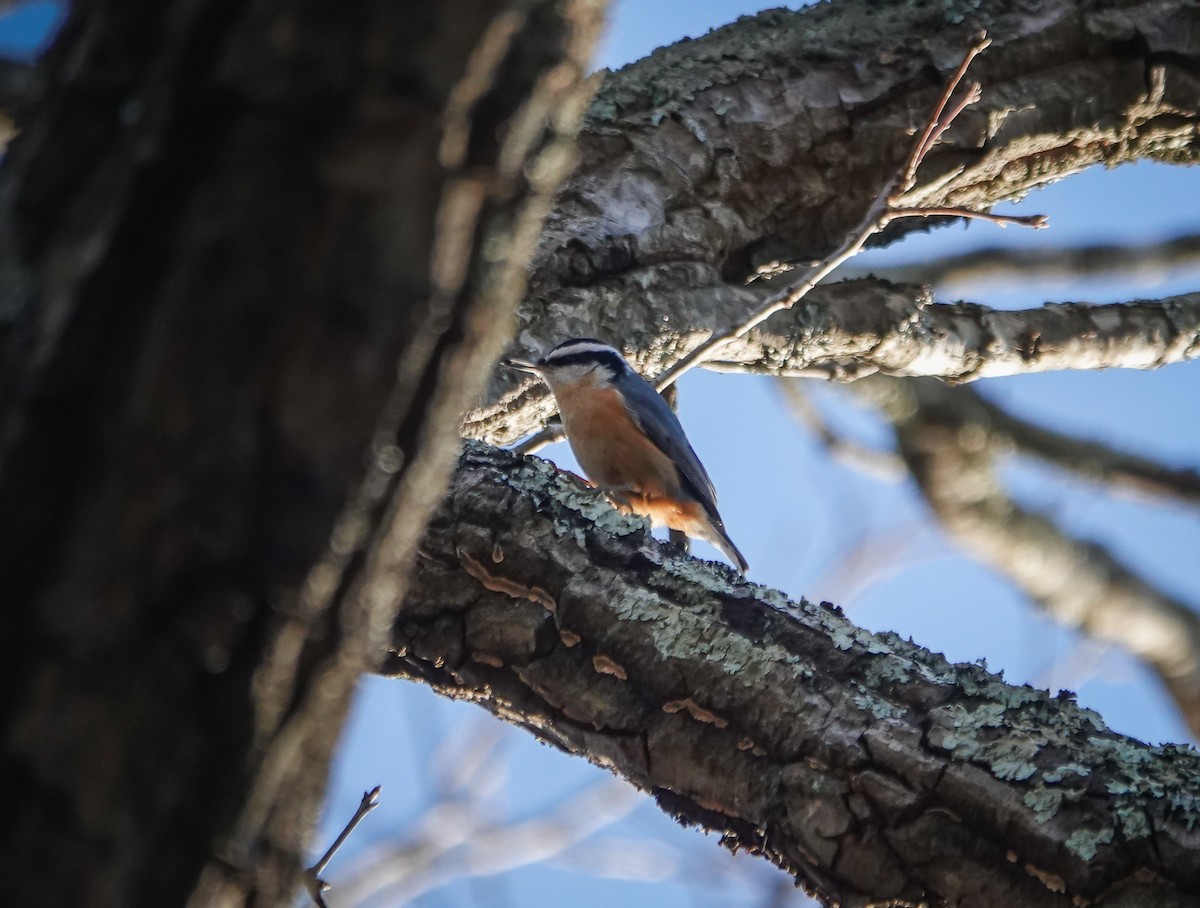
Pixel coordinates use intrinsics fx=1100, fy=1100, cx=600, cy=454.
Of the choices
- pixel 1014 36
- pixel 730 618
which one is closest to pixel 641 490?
pixel 1014 36

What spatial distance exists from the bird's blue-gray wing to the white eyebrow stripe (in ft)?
2.43

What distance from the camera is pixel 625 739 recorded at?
2.13 metres

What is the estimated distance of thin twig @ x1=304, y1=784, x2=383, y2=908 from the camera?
1647 millimetres

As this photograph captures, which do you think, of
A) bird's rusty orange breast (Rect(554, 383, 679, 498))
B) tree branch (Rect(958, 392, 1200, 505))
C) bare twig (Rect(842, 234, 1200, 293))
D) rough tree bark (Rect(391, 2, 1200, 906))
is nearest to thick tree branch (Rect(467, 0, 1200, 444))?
rough tree bark (Rect(391, 2, 1200, 906))

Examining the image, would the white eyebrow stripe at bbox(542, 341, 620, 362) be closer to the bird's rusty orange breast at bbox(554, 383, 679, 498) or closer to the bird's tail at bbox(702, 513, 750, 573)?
the bird's rusty orange breast at bbox(554, 383, 679, 498)

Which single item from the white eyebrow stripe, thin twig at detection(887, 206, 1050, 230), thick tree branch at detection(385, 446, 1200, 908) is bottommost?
thick tree branch at detection(385, 446, 1200, 908)

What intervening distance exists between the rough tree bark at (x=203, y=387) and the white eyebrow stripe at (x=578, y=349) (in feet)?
8.20

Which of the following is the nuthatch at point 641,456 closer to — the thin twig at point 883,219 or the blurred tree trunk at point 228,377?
the thin twig at point 883,219

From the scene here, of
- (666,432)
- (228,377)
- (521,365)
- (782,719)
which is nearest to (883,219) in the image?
(521,365)

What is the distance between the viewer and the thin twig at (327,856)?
5.41ft

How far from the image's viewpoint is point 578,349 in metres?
3.59

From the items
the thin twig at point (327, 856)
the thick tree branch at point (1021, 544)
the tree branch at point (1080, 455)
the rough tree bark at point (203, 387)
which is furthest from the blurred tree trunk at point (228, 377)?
the tree branch at point (1080, 455)

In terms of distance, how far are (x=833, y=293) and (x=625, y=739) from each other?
2088 millimetres

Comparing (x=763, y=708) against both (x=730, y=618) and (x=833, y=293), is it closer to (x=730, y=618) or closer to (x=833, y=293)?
(x=730, y=618)
